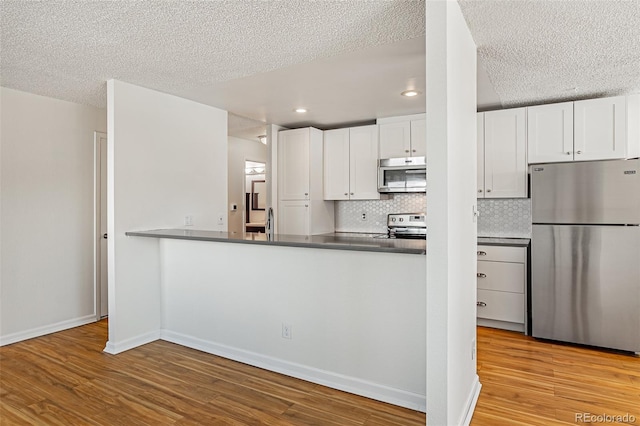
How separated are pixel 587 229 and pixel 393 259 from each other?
6.99 feet

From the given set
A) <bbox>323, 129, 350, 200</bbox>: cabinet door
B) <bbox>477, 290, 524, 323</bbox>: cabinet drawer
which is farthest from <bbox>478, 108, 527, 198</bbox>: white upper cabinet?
<bbox>323, 129, 350, 200</bbox>: cabinet door

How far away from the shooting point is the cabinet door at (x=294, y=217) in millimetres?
5000

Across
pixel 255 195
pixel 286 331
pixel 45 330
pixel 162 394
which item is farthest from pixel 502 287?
pixel 255 195

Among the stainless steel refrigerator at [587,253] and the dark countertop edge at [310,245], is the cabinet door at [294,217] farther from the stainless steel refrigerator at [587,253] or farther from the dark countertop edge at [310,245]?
the stainless steel refrigerator at [587,253]

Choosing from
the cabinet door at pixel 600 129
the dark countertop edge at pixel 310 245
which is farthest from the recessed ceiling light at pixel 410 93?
the dark countertop edge at pixel 310 245

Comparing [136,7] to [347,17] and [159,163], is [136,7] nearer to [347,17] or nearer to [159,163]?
[347,17]

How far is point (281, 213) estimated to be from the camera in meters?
5.18

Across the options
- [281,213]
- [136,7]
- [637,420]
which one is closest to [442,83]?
[136,7]

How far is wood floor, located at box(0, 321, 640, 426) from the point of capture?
224 centimetres

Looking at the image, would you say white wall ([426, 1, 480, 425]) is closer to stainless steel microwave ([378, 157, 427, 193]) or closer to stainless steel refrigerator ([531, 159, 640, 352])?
stainless steel refrigerator ([531, 159, 640, 352])

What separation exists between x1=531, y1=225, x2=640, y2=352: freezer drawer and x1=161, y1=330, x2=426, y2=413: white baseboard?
1921mm

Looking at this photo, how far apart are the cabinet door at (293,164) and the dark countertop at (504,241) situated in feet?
7.03

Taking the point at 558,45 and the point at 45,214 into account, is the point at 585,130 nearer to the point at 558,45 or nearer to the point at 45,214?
the point at 558,45

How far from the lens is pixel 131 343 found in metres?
3.32
